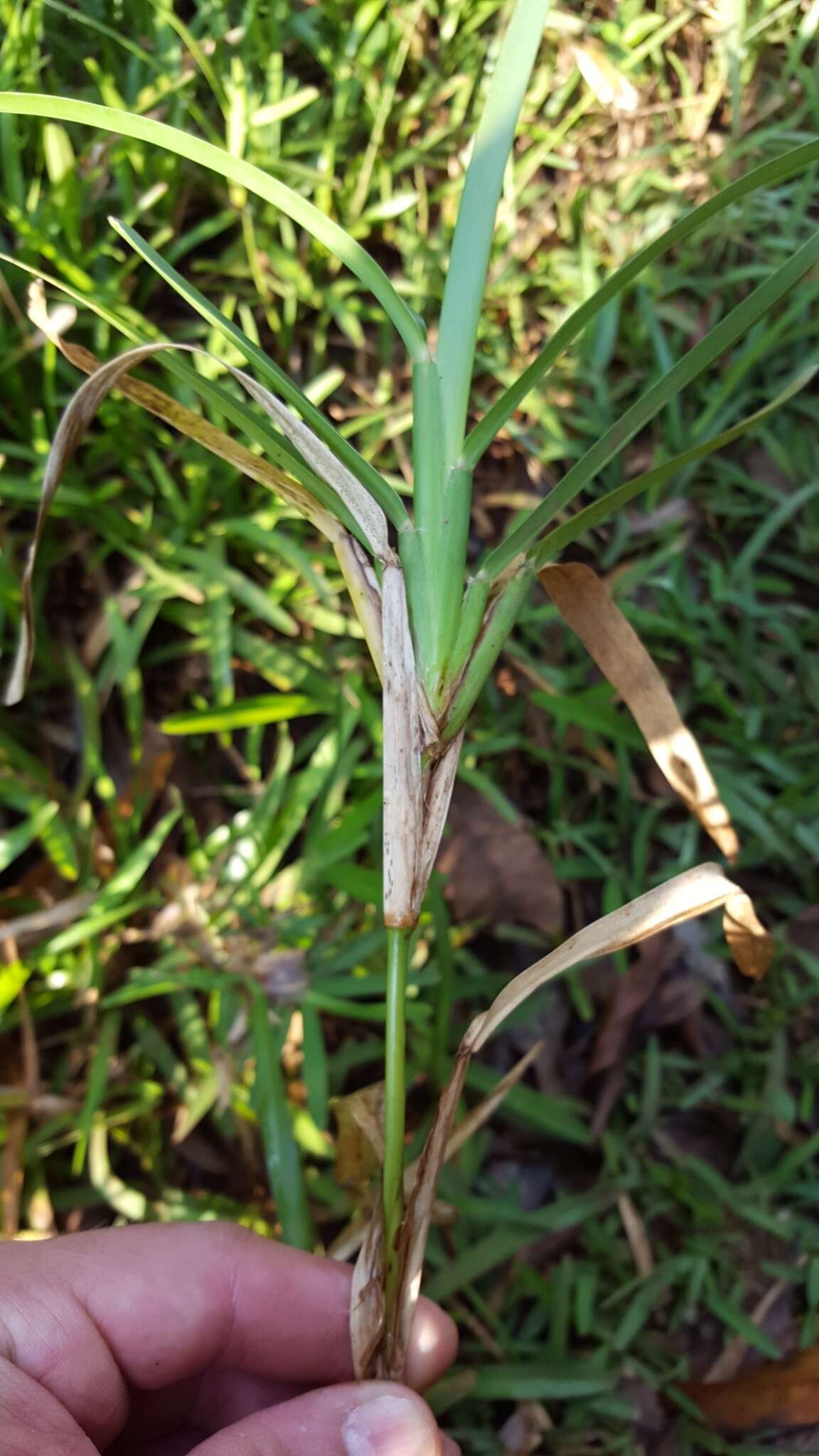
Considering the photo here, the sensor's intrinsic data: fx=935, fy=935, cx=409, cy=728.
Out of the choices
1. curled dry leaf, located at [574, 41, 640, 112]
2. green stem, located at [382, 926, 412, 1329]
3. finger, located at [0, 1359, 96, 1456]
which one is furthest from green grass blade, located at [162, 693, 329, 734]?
curled dry leaf, located at [574, 41, 640, 112]

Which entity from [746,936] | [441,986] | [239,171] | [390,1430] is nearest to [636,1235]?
[441,986]

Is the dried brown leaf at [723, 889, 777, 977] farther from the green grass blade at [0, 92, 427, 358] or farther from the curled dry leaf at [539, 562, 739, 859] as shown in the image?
the green grass blade at [0, 92, 427, 358]

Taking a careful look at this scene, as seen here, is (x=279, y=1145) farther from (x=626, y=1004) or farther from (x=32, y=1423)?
(x=626, y=1004)

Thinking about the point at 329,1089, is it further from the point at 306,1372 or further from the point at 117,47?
the point at 117,47

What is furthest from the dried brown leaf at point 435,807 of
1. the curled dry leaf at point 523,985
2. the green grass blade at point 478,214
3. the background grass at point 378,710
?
the background grass at point 378,710

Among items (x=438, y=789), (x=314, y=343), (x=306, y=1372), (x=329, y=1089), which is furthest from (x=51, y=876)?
(x=314, y=343)
